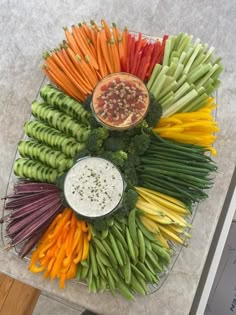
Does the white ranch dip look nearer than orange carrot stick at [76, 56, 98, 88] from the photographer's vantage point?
Yes

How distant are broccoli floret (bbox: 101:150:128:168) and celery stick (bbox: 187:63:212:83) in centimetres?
26

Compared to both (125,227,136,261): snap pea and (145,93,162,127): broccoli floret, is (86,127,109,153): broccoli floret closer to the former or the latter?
(145,93,162,127): broccoli floret

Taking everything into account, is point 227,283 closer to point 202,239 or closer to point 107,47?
point 202,239

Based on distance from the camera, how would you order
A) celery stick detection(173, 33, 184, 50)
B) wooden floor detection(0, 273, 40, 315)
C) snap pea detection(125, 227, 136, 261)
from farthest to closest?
wooden floor detection(0, 273, 40, 315) → celery stick detection(173, 33, 184, 50) → snap pea detection(125, 227, 136, 261)

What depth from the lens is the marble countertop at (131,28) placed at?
1.15 metres

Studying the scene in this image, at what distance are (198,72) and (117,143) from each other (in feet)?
0.90

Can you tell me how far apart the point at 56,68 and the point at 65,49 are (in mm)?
57

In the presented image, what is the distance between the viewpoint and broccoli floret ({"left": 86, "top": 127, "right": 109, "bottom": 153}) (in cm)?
107

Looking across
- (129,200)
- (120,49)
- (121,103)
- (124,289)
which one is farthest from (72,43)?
(124,289)

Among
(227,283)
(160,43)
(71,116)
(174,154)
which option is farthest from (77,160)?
(227,283)

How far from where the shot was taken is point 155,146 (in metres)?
1.09

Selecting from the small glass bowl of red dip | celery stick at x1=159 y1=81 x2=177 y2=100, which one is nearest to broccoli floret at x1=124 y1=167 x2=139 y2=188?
the small glass bowl of red dip

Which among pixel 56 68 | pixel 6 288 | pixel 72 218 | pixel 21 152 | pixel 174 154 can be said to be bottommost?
pixel 6 288

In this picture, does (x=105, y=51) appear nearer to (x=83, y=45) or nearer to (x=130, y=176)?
(x=83, y=45)
